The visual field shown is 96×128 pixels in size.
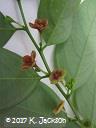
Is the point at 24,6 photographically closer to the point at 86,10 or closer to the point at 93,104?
the point at 86,10

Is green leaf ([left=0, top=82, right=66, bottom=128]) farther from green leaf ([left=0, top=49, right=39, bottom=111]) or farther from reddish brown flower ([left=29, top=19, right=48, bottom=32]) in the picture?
reddish brown flower ([left=29, top=19, right=48, bottom=32])

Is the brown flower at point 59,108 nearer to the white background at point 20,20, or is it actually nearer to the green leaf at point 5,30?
the white background at point 20,20

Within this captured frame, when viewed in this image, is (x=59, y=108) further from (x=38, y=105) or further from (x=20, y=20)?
(x=20, y=20)

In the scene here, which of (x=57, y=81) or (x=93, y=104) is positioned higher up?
(x=57, y=81)

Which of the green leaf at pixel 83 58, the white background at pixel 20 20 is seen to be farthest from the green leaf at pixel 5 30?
the green leaf at pixel 83 58

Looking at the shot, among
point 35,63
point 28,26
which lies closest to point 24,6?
point 28,26
